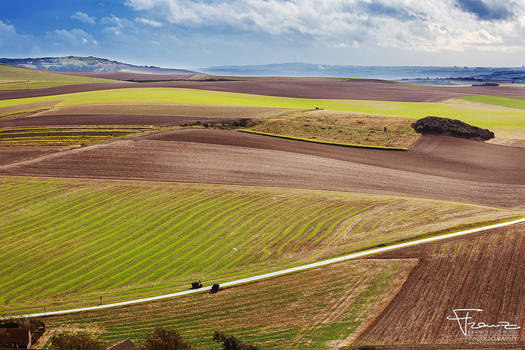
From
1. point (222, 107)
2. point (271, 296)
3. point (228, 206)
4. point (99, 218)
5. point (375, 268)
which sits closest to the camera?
point (271, 296)

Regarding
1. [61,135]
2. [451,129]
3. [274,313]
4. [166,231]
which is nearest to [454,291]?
[274,313]

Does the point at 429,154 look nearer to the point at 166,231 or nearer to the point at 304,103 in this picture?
the point at 166,231

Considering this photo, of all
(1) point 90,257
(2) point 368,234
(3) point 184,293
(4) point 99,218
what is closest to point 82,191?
(4) point 99,218

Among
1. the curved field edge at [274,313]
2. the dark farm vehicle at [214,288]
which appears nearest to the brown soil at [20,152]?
the curved field edge at [274,313]

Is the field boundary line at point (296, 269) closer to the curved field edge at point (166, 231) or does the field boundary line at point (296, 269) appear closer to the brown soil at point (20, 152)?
the curved field edge at point (166, 231)

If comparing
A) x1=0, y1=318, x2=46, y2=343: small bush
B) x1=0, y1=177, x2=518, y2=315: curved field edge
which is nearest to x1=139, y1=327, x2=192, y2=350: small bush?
x1=0, y1=318, x2=46, y2=343: small bush

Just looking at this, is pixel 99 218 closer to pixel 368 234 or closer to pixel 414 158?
pixel 368 234
